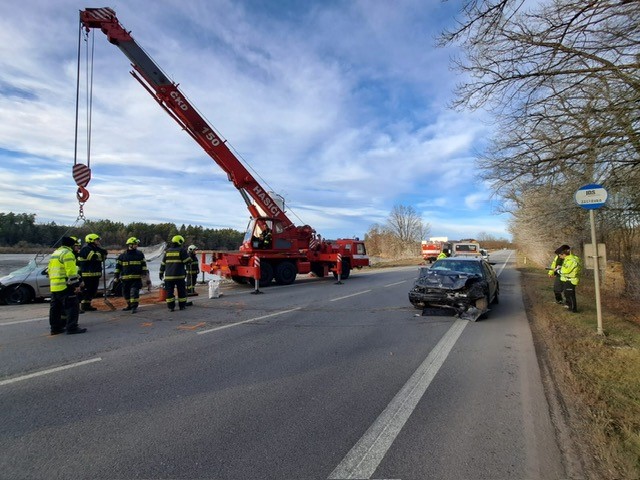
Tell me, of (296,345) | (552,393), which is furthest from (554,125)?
(296,345)

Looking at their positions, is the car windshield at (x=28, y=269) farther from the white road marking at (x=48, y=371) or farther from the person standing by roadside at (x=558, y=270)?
the person standing by roadside at (x=558, y=270)

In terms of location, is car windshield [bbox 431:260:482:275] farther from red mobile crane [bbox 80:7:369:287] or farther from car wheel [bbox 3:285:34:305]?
car wheel [bbox 3:285:34:305]

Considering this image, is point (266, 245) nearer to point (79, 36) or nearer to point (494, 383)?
point (79, 36)

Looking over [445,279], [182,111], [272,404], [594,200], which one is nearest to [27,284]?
[182,111]

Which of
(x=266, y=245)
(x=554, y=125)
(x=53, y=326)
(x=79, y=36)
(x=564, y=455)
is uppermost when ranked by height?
(x=79, y=36)

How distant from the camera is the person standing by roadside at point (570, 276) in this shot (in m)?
9.40

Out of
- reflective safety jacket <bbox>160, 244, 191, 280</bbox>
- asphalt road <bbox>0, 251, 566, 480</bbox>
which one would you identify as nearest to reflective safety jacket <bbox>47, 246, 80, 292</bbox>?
asphalt road <bbox>0, 251, 566, 480</bbox>

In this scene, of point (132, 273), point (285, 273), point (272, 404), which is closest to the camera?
point (272, 404)

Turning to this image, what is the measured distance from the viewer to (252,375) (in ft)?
15.6

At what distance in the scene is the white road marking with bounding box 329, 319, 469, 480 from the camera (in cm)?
280

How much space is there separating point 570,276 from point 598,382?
5.81m

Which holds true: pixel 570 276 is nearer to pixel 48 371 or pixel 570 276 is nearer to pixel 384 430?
pixel 384 430

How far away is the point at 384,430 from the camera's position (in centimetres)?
339

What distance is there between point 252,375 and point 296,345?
60.3 inches
